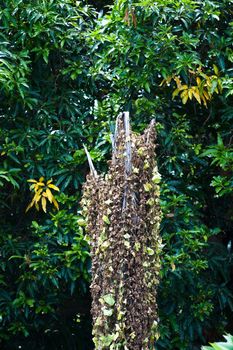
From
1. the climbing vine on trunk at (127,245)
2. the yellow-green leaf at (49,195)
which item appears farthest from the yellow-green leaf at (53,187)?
the climbing vine on trunk at (127,245)

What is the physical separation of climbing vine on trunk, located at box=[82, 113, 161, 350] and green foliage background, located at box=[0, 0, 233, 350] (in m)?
0.94

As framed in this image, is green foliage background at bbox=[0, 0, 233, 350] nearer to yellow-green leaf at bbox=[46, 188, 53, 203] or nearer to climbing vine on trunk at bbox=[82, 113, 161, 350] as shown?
yellow-green leaf at bbox=[46, 188, 53, 203]

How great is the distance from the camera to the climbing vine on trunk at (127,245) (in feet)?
12.5

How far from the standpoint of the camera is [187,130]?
5195 mm

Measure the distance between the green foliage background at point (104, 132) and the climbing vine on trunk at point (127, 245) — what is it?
940 mm

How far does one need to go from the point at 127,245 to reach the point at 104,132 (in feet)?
5.12

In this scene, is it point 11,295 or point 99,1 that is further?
point 99,1

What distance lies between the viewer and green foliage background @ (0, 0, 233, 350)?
4.94m

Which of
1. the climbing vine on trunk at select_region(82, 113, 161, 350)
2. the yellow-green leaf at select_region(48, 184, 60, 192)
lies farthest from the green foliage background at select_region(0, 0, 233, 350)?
the climbing vine on trunk at select_region(82, 113, 161, 350)

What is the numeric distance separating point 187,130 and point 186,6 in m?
0.86

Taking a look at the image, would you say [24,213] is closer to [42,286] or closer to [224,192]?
[42,286]

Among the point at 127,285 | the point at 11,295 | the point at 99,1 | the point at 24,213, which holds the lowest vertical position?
the point at 127,285

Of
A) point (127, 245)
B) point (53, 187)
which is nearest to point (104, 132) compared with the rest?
point (53, 187)

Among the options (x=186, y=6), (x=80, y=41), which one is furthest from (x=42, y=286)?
(x=186, y=6)
